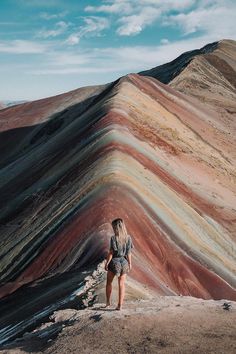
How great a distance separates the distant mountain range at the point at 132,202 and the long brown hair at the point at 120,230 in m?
3.58

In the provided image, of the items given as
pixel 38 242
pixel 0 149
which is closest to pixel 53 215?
pixel 38 242

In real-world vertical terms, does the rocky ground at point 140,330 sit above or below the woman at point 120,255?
below

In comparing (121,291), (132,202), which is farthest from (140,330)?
(132,202)

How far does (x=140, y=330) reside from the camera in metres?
9.25

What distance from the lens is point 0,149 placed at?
6725cm

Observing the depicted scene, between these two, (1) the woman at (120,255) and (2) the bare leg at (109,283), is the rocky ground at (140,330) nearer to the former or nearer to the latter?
(2) the bare leg at (109,283)

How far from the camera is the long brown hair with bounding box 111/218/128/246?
10.1 meters

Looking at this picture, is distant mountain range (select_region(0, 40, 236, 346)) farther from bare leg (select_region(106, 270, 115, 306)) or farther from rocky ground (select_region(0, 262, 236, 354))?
rocky ground (select_region(0, 262, 236, 354))

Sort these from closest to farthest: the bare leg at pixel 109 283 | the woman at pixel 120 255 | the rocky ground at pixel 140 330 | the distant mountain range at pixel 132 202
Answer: the rocky ground at pixel 140 330 < the woman at pixel 120 255 < the bare leg at pixel 109 283 < the distant mountain range at pixel 132 202

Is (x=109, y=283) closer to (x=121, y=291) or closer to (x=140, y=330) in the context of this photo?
(x=121, y=291)

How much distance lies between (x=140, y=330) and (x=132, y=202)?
37.3 ft

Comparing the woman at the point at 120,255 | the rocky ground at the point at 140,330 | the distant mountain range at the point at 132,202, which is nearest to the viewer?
the rocky ground at the point at 140,330

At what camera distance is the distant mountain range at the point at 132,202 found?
17.7m

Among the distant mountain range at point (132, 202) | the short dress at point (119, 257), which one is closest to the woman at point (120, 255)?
the short dress at point (119, 257)
